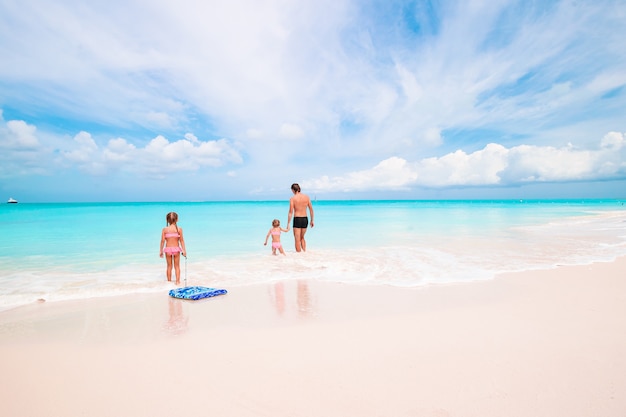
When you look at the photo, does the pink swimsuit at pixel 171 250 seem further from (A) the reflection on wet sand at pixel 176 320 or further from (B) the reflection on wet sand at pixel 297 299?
(B) the reflection on wet sand at pixel 297 299

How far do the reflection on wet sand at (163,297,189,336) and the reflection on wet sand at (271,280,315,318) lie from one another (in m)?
1.27

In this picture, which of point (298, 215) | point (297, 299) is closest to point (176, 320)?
point (297, 299)

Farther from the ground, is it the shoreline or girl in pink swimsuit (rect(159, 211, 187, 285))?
girl in pink swimsuit (rect(159, 211, 187, 285))

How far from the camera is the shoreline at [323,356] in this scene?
2553mm

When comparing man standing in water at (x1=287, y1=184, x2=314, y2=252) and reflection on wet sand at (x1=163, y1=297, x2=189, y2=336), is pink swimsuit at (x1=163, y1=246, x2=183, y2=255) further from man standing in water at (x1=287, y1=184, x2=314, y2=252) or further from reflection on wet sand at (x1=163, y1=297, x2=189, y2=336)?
man standing in water at (x1=287, y1=184, x2=314, y2=252)

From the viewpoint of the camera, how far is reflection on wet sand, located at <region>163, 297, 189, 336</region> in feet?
13.4

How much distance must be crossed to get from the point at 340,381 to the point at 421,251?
8466 mm

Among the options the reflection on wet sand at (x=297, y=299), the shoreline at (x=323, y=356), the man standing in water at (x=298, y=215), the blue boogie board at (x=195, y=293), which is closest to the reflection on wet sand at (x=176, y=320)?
the shoreline at (x=323, y=356)

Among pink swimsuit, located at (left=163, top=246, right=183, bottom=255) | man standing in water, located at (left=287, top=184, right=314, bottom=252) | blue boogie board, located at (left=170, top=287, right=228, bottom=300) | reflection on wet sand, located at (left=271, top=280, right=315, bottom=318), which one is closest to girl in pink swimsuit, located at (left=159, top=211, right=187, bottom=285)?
pink swimsuit, located at (left=163, top=246, right=183, bottom=255)

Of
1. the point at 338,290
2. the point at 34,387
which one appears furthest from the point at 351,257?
the point at 34,387

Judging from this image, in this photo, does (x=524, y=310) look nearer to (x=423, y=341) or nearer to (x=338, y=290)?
(x=423, y=341)

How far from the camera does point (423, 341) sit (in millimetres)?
3582

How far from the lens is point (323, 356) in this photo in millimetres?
3297

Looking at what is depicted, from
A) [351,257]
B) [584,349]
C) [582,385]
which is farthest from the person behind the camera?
[351,257]
